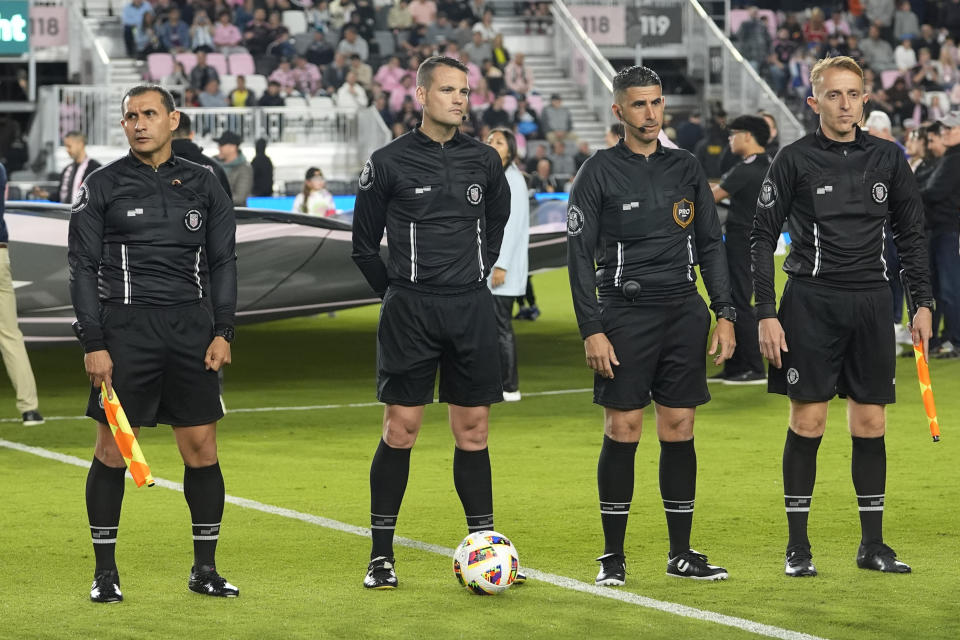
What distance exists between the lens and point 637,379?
219 inches

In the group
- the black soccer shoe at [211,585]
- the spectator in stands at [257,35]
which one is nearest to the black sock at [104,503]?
the black soccer shoe at [211,585]

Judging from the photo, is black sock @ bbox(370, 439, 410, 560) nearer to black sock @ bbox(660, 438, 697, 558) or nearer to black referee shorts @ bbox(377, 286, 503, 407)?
black referee shorts @ bbox(377, 286, 503, 407)

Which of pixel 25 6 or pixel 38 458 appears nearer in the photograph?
pixel 38 458

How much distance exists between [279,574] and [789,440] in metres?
1.92

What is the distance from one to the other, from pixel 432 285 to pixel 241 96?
20.3 meters

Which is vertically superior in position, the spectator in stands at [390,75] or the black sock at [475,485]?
the spectator in stands at [390,75]

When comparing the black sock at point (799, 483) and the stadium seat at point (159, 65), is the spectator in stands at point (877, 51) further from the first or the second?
the black sock at point (799, 483)

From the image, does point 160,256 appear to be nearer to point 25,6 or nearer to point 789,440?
point 789,440

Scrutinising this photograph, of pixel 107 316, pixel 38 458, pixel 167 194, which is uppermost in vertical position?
pixel 167 194

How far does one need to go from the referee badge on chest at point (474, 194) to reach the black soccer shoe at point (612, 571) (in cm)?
132

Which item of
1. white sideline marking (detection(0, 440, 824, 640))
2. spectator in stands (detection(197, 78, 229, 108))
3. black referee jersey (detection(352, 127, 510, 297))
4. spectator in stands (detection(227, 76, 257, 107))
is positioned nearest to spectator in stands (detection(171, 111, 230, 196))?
white sideline marking (detection(0, 440, 824, 640))

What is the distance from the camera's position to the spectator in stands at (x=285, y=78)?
2658 cm

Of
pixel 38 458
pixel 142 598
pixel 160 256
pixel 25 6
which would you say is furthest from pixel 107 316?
pixel 25 6

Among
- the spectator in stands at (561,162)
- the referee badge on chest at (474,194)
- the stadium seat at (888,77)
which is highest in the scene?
the referee badge on chest at (474,194)
